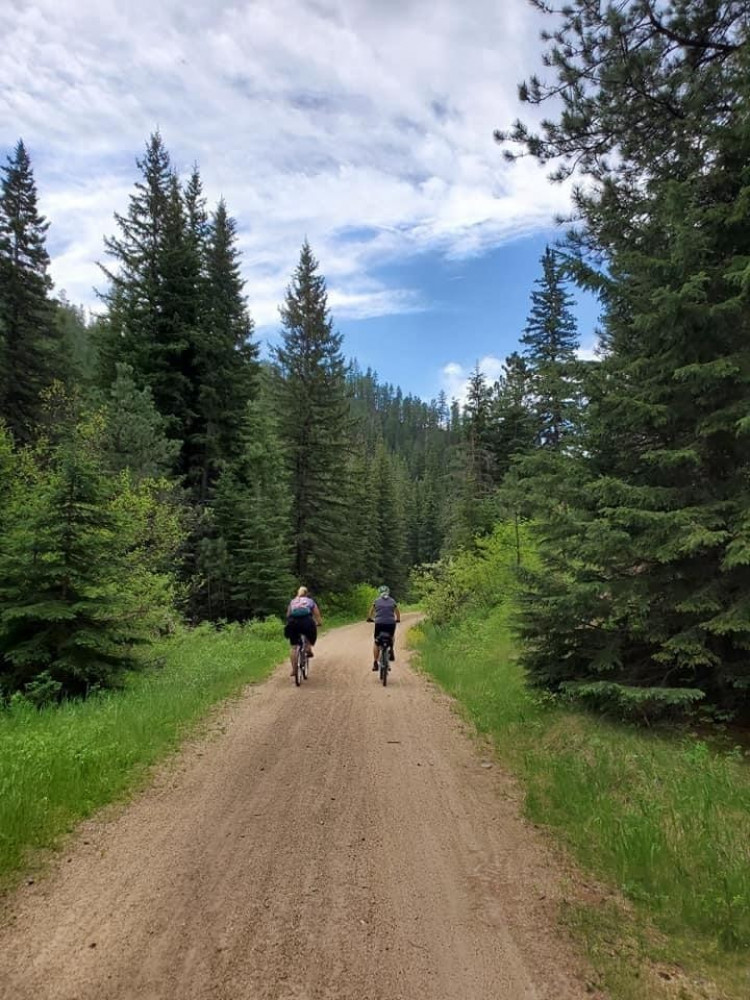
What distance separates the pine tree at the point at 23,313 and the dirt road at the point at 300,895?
77.8 ft

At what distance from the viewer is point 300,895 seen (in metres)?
3.74

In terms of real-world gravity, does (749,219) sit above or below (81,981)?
above

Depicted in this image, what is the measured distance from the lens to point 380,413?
7165 inches

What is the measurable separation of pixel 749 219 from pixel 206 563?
71.4ft

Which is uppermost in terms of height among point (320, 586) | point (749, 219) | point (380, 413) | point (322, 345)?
point (380, 413)

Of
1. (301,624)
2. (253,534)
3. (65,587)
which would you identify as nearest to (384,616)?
(301,624)

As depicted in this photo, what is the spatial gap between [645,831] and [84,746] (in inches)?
208

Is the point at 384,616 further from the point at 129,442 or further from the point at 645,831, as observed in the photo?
the point at 129,442

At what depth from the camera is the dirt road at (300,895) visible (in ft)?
9.74

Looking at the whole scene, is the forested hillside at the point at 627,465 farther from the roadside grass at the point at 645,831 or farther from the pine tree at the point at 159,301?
the pine tree at the point at 159,301

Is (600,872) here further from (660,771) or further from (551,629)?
(551,629)

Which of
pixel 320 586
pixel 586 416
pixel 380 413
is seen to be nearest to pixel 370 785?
pixel 586 416

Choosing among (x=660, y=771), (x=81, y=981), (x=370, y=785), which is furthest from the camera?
(x=370, y=785)

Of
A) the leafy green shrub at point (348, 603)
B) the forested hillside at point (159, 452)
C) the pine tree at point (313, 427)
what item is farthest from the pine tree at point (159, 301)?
the leafy green shrub at point (348, 603)
